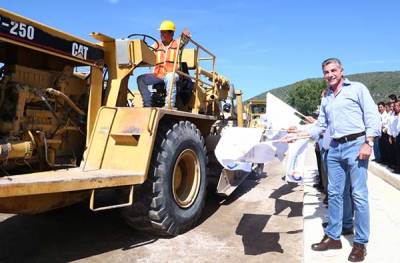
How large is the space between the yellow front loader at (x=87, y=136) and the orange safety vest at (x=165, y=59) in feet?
0.38

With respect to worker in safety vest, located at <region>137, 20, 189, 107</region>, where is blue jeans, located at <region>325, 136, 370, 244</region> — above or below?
below

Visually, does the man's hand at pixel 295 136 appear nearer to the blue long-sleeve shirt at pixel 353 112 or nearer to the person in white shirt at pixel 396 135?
the blue long-sleeve shirt at pixel 353 112

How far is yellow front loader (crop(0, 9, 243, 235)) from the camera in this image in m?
4.10

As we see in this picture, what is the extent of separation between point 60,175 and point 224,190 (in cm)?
323

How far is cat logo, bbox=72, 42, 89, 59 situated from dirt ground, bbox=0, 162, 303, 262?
6.76 feet

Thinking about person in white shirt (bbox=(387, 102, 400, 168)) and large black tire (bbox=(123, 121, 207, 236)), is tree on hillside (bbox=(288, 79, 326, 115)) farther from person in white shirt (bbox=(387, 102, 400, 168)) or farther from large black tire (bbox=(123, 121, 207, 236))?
large black tire (bbox=(123, 121, 207, 236))

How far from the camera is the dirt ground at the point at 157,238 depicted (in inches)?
181

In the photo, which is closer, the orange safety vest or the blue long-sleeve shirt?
the blue long-sleeve shirt

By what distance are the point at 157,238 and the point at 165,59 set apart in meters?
2.30

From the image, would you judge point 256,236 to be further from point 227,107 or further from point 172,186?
point 227,107

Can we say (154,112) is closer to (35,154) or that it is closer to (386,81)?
(35,154)

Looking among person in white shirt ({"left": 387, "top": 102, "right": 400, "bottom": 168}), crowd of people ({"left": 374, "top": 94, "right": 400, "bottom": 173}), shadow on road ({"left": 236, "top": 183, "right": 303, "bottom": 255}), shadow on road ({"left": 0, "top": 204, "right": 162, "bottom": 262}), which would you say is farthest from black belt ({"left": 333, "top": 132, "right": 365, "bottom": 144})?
person in white shirt ({"left": 387, "top": 102, "right": 400, "bottom": 168})

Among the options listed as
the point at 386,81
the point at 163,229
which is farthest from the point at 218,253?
the point at 386,81

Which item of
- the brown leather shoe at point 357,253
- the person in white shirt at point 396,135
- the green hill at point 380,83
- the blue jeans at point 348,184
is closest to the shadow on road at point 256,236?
the blue jeans at point 348,184
